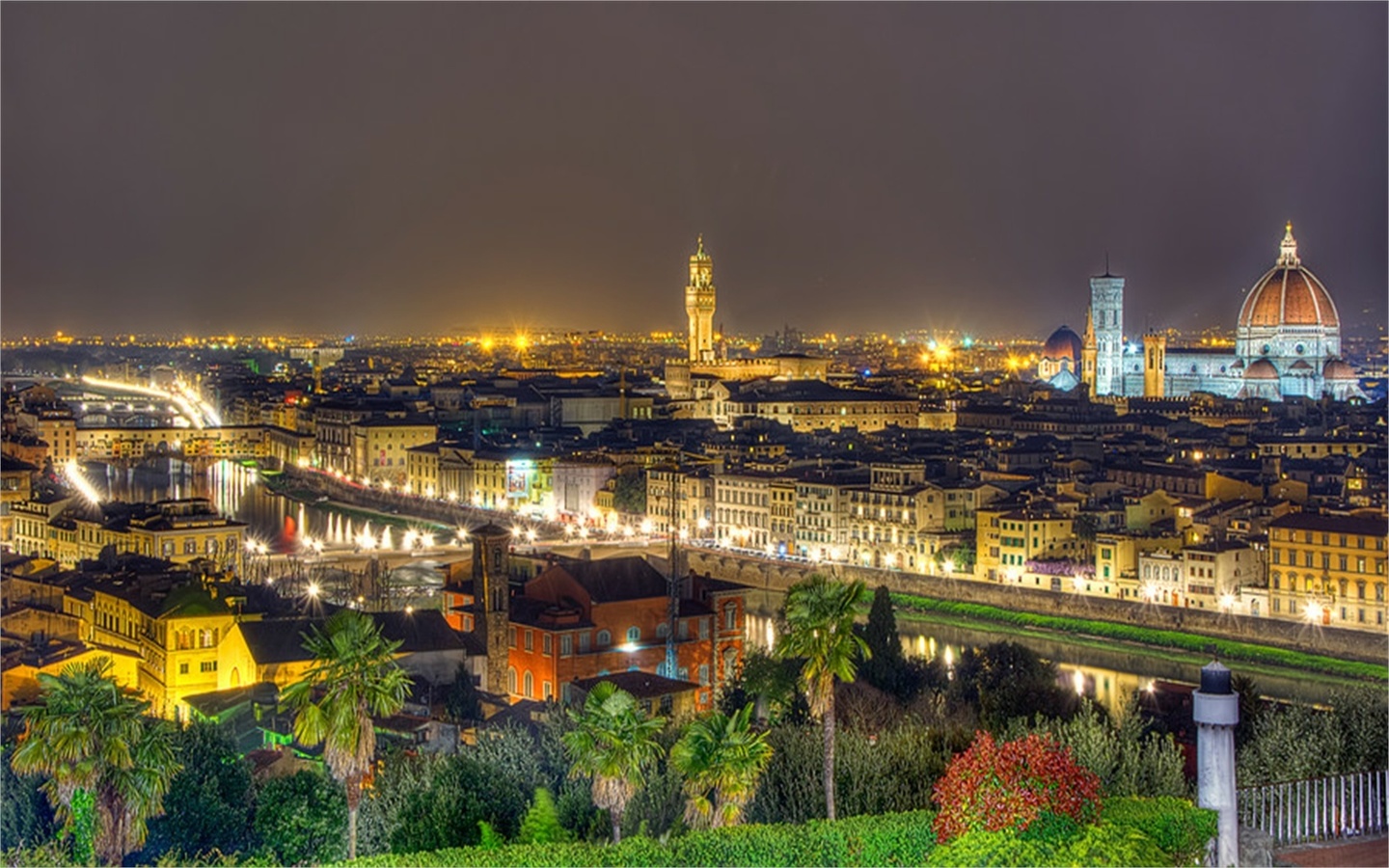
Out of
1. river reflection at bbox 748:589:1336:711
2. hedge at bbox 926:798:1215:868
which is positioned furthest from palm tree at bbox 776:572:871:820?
river reflection at bbox 748:589:1336:711

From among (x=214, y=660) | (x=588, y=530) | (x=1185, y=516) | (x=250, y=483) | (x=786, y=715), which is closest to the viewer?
(x=786, y=715)

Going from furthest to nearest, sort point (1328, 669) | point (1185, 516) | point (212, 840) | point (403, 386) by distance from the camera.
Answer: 1. point (403, 386)
2. point (1185, 516)
3. point (1328, 669)
4. point (212, 840)

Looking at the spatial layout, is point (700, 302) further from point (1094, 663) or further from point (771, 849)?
point (771, 849)

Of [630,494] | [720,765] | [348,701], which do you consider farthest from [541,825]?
[630,494]

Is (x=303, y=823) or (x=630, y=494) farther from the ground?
(x=303, y=823)

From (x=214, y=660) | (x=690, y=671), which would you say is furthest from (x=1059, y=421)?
(x=214, y=660)

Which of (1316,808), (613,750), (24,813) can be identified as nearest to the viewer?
(1316,808)

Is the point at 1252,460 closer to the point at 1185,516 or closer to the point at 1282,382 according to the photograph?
the point at 1185,516
